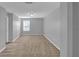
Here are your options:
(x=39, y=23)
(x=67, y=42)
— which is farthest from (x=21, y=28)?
(x=67, y=42)

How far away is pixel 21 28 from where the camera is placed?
1497cm

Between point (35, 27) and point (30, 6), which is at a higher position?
point (30, 6)

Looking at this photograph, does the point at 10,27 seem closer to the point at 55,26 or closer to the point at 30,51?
the point at 55,26

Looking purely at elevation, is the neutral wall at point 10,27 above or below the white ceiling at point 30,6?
below

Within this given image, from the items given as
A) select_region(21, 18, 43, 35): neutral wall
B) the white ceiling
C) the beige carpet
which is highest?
the white ceiling
